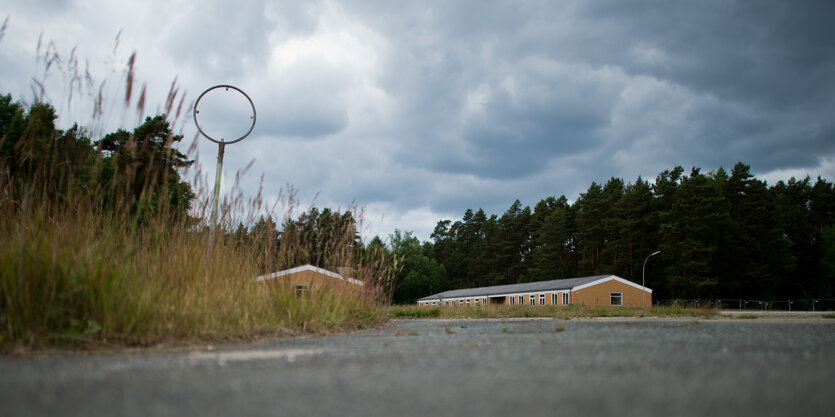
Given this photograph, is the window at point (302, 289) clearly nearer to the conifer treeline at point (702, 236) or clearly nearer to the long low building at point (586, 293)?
the long low building at point (586, 293)

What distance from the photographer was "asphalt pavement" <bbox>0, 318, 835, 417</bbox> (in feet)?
5.35

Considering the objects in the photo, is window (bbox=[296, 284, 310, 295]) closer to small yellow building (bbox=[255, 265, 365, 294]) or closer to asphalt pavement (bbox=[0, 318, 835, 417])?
small yellow building (bbox=[255, 265, 365, 294])

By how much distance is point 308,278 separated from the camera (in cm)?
624

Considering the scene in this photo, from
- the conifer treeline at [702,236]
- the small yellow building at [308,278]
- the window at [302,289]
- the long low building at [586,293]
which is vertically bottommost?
the long low building at [586,293]

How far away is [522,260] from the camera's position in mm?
76750

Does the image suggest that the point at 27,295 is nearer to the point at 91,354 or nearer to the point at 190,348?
the point at 91,354

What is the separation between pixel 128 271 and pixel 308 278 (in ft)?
8.62

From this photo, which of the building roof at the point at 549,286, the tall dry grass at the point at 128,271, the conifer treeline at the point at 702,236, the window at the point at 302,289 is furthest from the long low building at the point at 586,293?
the tall dry grass at the point at 128,271

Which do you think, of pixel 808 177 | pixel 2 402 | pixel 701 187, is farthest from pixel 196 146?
pixel 808 177

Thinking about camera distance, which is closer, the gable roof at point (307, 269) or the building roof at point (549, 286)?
the gable roof at point (307, 269)

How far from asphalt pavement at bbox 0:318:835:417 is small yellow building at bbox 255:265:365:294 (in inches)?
104

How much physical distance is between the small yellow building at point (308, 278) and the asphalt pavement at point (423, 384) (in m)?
2.63

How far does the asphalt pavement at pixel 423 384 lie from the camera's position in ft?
5.35

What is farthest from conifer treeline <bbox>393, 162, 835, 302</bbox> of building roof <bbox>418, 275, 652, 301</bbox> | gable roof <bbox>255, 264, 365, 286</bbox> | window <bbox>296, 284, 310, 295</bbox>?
window <bbox>296, 284, 310, 295</bbox>
